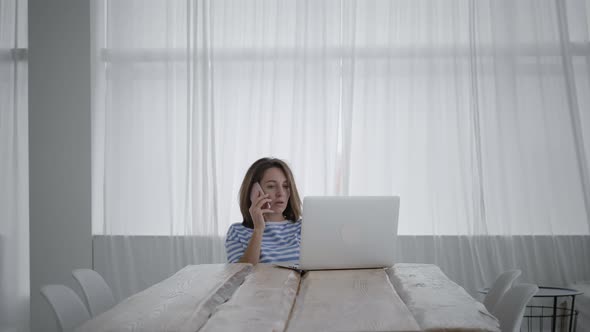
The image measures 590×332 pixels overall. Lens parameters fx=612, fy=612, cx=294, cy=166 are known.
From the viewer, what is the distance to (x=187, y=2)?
4.97 m

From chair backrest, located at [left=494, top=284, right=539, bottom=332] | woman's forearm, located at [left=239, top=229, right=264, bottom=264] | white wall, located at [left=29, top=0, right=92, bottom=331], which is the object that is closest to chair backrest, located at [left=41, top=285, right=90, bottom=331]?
woman's forearm, located at [left=239, top=229, right=264, bottom=264]

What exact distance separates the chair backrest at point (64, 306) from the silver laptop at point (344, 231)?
0.84 m

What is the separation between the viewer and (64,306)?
2.05 metres

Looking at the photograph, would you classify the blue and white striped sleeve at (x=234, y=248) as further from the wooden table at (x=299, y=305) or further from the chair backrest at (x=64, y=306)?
the chair backrest at (x=64, y=306)

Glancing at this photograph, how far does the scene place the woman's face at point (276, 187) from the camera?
10.2ft

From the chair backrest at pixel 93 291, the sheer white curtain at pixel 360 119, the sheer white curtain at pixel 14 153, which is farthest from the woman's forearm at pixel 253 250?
the sheer white curtain at pixel 14 153

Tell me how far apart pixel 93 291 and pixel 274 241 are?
92cm

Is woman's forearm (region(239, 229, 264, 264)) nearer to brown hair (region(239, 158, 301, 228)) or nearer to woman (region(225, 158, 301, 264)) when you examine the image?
woman (region(225, 158, 301, 264))

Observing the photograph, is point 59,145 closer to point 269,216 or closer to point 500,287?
point 269,216

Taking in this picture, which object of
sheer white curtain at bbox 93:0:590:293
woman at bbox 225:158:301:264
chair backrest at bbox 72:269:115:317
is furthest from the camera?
sheer white curtain at bbox 93:0:590:293

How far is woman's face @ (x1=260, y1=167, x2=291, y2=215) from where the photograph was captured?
310cm

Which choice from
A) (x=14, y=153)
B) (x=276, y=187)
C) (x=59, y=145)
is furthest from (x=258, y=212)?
(x=14, y=153)

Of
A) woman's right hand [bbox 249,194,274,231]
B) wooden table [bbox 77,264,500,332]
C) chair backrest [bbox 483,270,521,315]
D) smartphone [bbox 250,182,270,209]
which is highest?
smartphone [bbox 250,182,270,209]

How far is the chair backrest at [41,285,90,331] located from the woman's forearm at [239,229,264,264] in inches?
31.0
